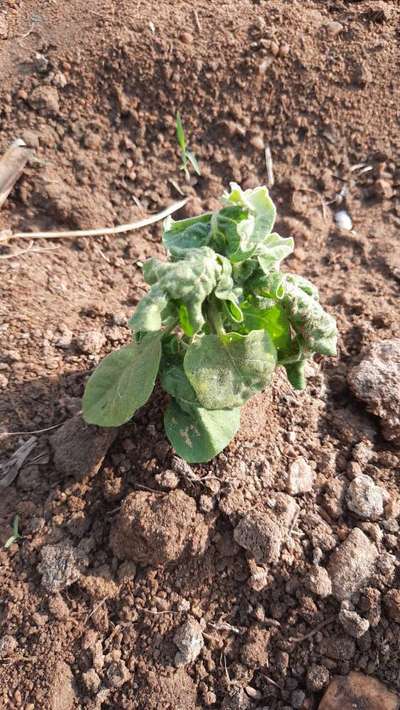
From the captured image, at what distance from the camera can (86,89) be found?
144 inches

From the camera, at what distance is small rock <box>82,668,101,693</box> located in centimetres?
192

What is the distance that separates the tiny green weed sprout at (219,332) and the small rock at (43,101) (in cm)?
200

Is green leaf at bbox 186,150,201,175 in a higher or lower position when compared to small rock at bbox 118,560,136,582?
higher

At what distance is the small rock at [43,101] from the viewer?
11.8 ft

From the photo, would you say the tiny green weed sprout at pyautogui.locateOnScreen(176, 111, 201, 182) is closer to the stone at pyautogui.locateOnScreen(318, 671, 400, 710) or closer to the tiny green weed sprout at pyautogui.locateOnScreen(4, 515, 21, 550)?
the tiny green weed sprout at pyautogui.locateOnScreen(4, 515, 21, 550)

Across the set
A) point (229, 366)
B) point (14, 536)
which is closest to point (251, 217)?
point (229, 366)

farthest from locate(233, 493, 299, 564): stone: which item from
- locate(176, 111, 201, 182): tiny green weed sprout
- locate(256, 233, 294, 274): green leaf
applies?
locate(176, 111, 201, 182): tiny green weed sprout

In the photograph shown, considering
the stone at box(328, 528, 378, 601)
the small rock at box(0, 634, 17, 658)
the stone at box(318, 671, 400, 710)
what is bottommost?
the small rock at box(0, 634, 17, 658)

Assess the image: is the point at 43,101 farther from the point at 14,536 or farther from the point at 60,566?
the point at 60,566

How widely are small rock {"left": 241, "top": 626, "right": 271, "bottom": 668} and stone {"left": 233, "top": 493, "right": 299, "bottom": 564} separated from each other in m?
0.23

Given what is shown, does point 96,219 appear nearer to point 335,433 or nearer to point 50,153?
point 50,153

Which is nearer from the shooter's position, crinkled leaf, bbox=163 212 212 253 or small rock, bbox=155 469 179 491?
A: crinkled leaf, bbox=163 212 212 253

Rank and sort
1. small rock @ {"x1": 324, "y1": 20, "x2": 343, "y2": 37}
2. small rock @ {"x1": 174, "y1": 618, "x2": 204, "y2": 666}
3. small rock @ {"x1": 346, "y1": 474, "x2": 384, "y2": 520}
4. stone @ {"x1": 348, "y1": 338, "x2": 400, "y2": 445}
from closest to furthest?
small rock @ {"x1": 174, "y1": 618, "x2": 204, "y2": 666}
small rock @ {"x1": 346, "y1": 474, "x2": 384, "y2": 520}
stone @ {"x1": 348, "y1": 338, "x2": 400, "y2": 445}
small rock @ {"x1": 324, "y1": 20, "x2": 343, "y2": 37}

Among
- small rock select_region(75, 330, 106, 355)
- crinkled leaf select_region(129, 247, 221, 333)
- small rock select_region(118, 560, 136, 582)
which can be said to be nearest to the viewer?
crinkled leaf select_region(129, 247, 221, 333)
